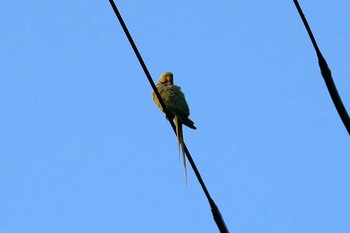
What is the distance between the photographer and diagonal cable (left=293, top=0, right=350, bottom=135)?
276 cm

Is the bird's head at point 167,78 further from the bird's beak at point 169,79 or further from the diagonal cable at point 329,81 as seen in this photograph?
the diagonal cable at point 329,81

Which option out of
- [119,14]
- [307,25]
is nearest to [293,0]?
[307,25]

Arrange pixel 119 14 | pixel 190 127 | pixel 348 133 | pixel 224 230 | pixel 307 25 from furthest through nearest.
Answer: pixel 190 127 → pixel 119 14 → pixel 224 230 → pixel 307 25 → pixel 348 133

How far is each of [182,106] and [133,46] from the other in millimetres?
4202

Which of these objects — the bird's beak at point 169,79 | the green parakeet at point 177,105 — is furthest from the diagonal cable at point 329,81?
the bird's beak at point 169,79

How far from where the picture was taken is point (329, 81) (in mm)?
2920

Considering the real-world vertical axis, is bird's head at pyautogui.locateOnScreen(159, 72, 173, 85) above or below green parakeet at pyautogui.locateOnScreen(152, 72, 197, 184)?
above

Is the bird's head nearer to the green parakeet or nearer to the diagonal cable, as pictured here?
the green parakeet

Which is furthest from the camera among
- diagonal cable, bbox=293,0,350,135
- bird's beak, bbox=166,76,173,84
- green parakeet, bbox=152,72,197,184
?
bird's beak, bbox=166,76,173,84

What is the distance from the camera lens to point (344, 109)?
110 inches

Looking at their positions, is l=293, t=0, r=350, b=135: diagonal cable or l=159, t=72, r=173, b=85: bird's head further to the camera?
l=159, t=72, r=173, b=85: bird's head

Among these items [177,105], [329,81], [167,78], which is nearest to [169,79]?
[167,78]

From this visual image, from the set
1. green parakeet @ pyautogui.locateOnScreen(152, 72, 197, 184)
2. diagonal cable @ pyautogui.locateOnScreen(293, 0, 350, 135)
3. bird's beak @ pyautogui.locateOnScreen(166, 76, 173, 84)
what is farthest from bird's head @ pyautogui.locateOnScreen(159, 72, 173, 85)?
diagonal cable @ pyautogui.locateOnScreen(293, 0, 350, 135)

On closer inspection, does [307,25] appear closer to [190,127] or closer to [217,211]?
[217,211]
